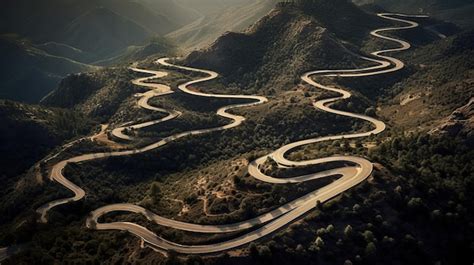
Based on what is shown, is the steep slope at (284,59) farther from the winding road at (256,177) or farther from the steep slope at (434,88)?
the steep slope at (434,88)

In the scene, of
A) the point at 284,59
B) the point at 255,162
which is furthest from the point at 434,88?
the point at 255,162

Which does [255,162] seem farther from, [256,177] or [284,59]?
[284,59]

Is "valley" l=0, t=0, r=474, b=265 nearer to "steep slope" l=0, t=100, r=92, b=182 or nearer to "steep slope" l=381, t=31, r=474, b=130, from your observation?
"steep slope" l=0, t=100, r=92, b=182

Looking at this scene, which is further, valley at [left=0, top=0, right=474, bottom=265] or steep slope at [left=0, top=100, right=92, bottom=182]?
steep slope at [left=0, top=100, right=92, bottom=182]

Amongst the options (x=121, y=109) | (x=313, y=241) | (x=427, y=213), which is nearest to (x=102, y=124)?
(x=121, y=109)

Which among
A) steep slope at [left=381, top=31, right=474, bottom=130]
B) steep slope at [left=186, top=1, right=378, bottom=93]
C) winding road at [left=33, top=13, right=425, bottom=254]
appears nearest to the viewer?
winding road at [left=33, top=13, right=425, bottom=254]

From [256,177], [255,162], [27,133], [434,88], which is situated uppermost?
[434,88]

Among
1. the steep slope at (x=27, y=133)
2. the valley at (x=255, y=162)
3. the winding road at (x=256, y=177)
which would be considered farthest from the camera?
the steep slope at (x=27, y=133)

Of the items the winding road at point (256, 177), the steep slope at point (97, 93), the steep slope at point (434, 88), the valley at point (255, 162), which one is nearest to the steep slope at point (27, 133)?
the valley at point (255, 162)

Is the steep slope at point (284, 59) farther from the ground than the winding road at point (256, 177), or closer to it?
farther from the ground

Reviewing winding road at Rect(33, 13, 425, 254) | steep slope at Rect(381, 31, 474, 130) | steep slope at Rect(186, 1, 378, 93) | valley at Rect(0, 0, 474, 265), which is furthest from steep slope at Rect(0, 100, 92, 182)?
steep slope at Rect(381, 31, 474, 130)

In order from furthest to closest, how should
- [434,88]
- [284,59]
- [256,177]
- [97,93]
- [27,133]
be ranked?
[284,59] < [97,93] < [434,88] < [27,133] < [256,177]
